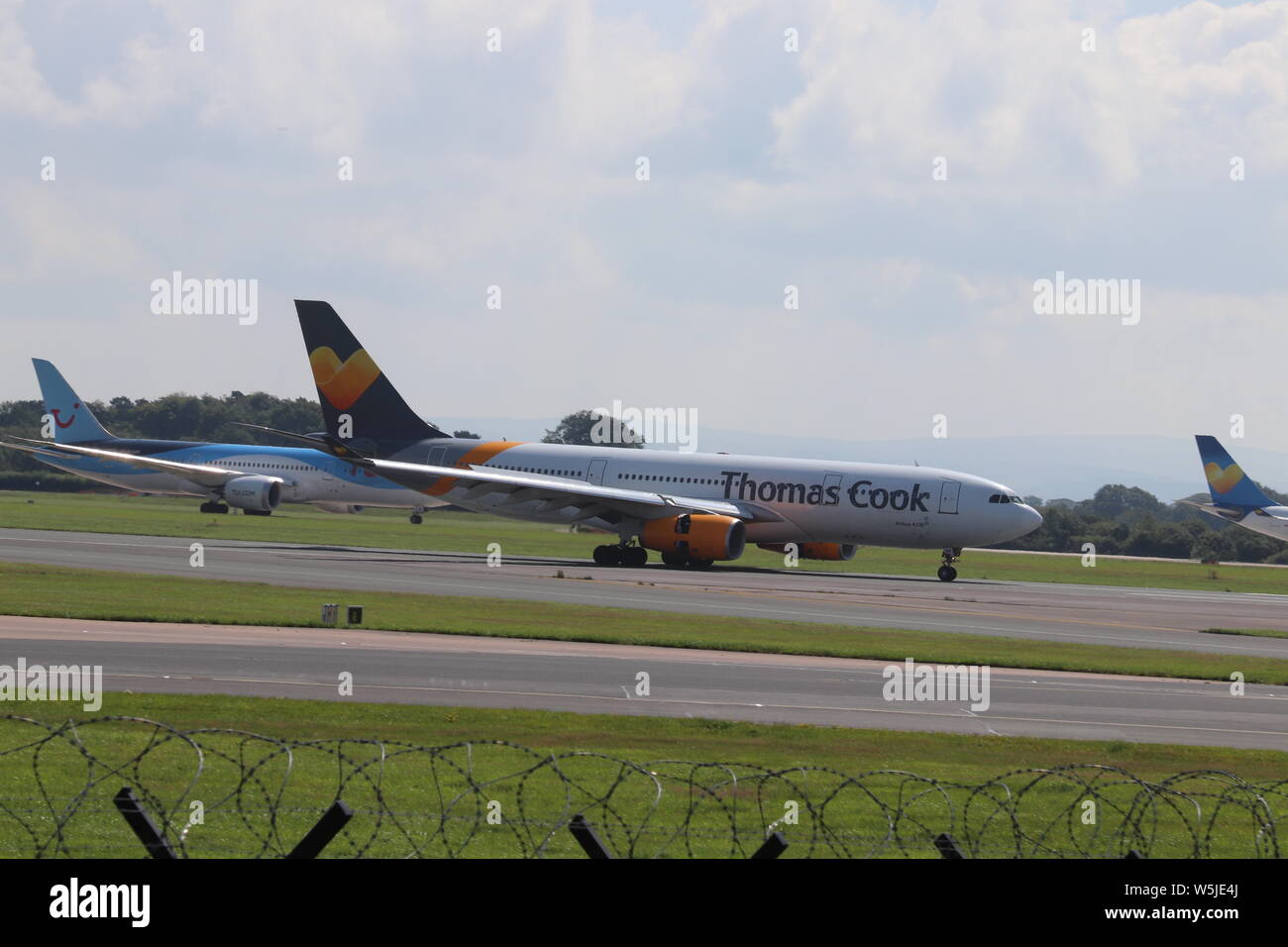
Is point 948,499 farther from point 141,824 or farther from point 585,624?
point 141,824

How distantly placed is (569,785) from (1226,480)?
94235 millimetres

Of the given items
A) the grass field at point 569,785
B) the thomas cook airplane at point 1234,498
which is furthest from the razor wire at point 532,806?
the thomas cook airplane at point 1234,498

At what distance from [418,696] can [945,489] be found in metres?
40.3

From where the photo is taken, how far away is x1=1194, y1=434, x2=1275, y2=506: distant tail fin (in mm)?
97750

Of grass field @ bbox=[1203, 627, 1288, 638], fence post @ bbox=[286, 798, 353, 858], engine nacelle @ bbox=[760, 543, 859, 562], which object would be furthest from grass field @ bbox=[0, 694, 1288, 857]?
engine nacelle @ bbox=[760, 543, 859, 562]

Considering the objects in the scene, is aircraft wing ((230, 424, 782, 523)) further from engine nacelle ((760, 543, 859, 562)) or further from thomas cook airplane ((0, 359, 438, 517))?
thomas cook airplane ((0, 359, 438, 517))

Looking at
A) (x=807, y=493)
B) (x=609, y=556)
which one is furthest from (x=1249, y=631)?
(x=609, y=556)

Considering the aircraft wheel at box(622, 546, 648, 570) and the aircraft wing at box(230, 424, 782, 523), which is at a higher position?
the aircraft wing at box(230, 424, 782, 523)

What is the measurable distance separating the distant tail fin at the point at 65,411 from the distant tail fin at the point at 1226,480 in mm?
75492

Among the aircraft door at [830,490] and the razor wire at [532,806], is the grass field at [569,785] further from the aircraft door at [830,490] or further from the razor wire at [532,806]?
the aircraft door at [830,490]

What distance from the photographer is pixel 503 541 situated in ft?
274
